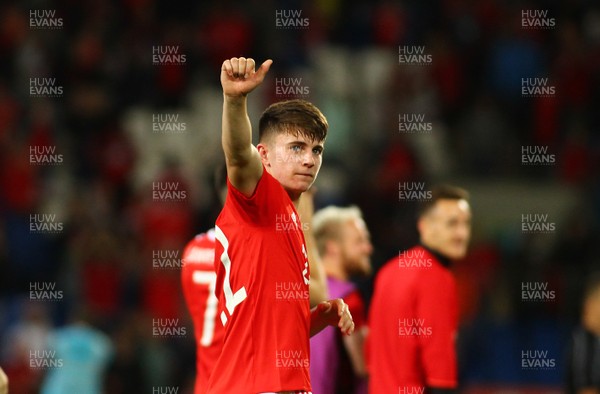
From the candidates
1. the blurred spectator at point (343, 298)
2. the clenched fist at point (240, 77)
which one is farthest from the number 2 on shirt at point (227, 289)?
the blurred spectator at point (343, 298)

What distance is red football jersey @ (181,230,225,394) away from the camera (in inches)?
219

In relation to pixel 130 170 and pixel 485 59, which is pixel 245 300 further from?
pixel 485 59

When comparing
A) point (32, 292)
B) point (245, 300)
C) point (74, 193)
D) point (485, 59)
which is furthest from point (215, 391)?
point (485, 59)

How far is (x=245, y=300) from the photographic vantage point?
3930mm

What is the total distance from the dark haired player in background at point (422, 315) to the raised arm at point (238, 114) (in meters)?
2.37

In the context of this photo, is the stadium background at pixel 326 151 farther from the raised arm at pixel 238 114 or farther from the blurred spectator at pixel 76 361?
the raised arm at pixel 238 114

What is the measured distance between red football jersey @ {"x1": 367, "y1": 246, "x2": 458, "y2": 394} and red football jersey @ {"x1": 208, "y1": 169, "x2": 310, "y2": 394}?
2.00m

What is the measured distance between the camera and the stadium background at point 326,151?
1058 centimetres

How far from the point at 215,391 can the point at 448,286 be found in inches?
94.9

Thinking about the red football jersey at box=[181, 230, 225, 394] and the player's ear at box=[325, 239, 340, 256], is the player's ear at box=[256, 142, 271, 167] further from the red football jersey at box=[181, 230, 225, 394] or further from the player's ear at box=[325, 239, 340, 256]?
the player's ear at box=[325, 239, 340, 256]

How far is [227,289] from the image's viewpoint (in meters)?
3.98

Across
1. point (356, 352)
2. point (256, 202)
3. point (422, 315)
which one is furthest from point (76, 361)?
point (256, 202)

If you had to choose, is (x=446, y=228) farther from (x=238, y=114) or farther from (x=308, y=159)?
(x=238, y=114)

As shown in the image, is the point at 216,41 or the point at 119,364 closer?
the point at 119,364
